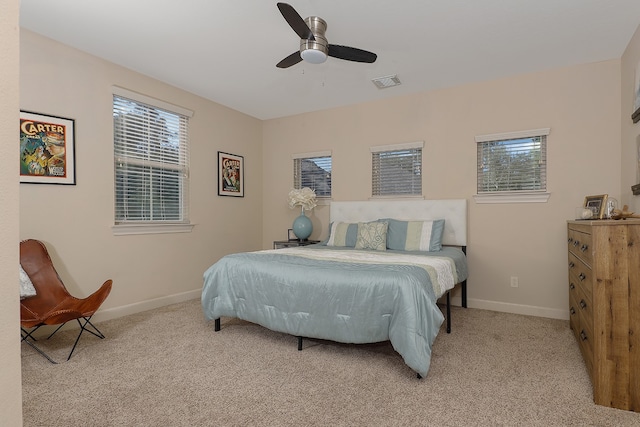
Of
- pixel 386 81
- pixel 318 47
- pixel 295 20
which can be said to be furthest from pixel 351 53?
pixel 386 81

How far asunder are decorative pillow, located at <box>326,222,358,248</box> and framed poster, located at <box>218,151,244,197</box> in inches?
62.4

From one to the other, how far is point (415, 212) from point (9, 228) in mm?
4018

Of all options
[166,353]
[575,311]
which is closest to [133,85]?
[166,353]

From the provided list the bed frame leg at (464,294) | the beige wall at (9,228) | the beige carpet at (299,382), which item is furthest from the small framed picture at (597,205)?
the beige wall at (9,228)

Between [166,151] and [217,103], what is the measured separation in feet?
3.54

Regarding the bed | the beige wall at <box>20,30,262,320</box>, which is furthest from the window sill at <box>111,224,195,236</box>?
the bed

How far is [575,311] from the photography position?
2.79m

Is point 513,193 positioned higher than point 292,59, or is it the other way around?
point 292,59

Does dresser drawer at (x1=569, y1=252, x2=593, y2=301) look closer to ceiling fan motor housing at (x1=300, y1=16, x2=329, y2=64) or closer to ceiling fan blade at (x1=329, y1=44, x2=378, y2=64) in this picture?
ceiling fan blade at (x1=329, y1=44, x2=378, y2=64)

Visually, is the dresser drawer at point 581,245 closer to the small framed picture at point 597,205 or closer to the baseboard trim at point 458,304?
the small framed picture at point 597,205

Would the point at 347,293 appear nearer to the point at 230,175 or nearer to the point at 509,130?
the point at 509,130

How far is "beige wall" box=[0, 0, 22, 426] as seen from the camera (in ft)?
2.14

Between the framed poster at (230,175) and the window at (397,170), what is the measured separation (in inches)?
75.8

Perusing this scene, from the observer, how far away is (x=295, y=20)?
7.50 ft
